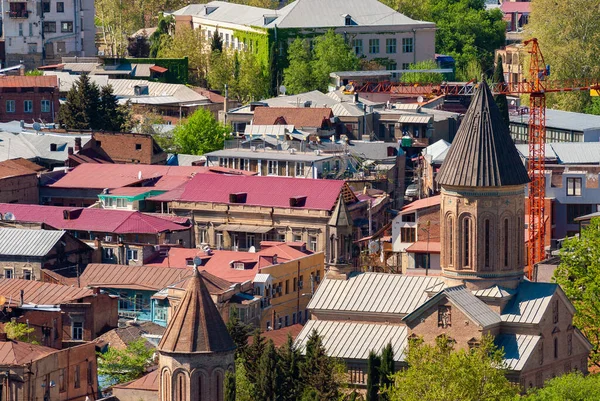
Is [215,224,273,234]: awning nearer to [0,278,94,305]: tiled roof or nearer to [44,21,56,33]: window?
[0,278,94,305]: tiled roof

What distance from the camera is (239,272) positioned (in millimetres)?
108625

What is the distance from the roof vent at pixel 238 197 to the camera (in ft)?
410

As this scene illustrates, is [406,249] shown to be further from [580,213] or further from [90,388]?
[90,388]

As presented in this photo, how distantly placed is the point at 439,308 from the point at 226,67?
309 feet

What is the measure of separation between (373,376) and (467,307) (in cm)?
442

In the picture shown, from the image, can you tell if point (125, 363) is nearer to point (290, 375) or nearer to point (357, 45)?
point (290, 375)

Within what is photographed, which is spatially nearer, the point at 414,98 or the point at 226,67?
the point at 414,98

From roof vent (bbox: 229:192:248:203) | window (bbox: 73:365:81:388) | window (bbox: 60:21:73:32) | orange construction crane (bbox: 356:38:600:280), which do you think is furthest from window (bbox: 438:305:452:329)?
window (bbox: 60:21:73:32)

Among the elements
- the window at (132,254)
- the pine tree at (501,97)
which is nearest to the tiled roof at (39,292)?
the window at (132,254)

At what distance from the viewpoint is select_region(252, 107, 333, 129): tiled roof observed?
5832 inches

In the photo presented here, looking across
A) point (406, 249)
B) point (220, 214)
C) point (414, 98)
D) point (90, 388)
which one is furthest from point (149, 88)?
point (90, 388)

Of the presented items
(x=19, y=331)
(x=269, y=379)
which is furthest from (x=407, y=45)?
(x=269, y=379)

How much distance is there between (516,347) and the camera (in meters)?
86.1

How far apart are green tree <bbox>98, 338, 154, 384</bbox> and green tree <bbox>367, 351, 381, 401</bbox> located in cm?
1174
